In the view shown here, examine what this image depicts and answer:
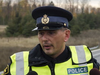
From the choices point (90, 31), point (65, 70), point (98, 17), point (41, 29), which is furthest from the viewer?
point (98, 17)

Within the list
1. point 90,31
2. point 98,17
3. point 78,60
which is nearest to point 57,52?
point 78,60

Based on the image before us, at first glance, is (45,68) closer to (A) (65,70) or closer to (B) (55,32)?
(A) (65,70)

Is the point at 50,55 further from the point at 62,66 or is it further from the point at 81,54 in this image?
the point at 81,54

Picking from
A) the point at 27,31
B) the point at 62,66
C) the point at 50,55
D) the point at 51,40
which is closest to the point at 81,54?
the point at 62,66

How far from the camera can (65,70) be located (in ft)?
6.18

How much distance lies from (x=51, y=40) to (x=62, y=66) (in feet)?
1.16

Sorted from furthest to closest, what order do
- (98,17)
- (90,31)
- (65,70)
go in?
(98,17), (90,31), (65,70)

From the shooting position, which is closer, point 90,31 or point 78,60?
point 78,60

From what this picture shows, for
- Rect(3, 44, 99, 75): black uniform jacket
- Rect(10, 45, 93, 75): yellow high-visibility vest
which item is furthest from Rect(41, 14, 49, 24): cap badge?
Rect(10, 45, 93, 75): yellow high-visibility vest

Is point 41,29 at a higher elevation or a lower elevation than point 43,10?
lower

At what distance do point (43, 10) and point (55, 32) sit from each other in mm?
282

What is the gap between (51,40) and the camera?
1710 mm

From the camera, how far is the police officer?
1745 mm

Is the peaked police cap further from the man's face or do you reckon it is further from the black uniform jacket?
the black uniform jacket
